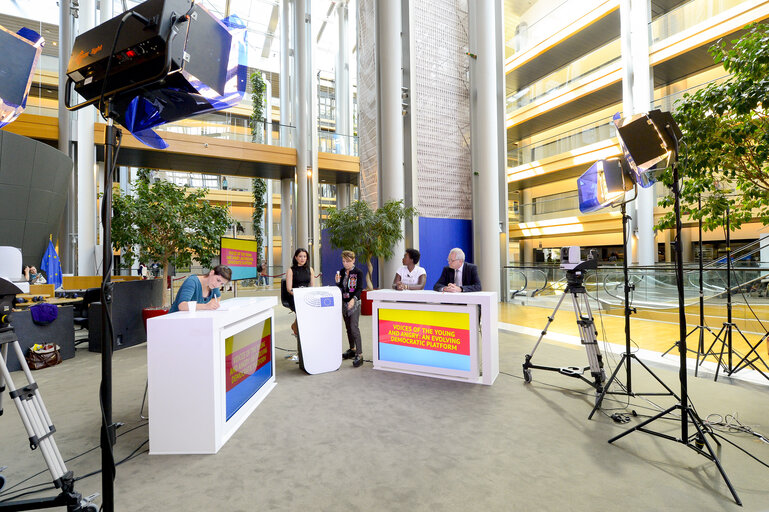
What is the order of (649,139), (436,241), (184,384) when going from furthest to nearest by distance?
(436,241)
(649,139)
(184,384)

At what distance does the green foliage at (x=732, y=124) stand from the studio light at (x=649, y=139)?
240 mm

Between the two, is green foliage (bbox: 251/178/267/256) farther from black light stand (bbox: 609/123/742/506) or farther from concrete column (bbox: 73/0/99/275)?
black light stand (bbox: 609/123/742/506)

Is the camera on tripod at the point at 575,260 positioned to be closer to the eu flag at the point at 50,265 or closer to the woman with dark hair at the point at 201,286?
the woman with dark hair at the point at 201,286

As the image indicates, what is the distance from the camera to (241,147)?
12727 millimetres

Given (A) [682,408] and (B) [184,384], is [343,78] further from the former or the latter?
(A) [682,408]

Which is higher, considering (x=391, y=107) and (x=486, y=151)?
(x=391, y=107)

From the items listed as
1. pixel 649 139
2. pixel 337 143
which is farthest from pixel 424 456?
pixel 337 143

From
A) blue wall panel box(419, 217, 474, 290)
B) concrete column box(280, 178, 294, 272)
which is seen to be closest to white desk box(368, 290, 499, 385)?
blue wall panel box(419, 217, 474, 290)

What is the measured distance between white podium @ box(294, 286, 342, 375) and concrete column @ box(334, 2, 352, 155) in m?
14.2

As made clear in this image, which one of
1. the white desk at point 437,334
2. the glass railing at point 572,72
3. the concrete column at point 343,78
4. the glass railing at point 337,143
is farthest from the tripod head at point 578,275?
the glass railing at point 572,72

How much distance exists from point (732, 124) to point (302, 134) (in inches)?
472

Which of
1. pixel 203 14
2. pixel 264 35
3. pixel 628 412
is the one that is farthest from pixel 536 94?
pixel 203 14

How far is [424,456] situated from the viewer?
2.56m

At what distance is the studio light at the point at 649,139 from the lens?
8.93ft
